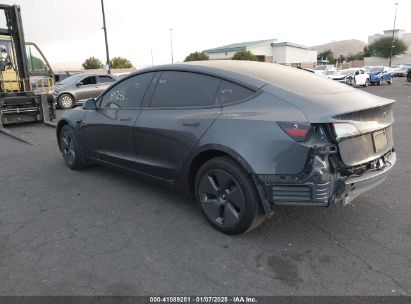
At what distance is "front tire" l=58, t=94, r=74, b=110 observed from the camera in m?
14.6

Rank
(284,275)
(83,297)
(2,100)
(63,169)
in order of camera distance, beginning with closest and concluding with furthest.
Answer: (83,297), (284,275), (63,169), (2,100)

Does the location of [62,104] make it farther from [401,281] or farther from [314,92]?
[401,281]

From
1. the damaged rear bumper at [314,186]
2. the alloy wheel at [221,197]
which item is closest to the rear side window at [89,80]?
the alloy wheel at [221,197]

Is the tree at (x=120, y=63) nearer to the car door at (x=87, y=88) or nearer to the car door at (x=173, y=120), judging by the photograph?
the car door at (x=87, y=88)

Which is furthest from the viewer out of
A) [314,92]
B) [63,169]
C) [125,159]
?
[63,169]

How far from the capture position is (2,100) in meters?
9.94

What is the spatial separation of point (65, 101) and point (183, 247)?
1304 centimetres

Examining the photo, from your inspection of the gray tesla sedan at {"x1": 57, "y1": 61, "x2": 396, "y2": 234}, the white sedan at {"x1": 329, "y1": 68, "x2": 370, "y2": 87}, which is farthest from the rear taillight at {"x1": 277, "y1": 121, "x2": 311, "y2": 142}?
the white sedan at {"x1": 329, "y1": 68, "x2": 370, "y2": 87}

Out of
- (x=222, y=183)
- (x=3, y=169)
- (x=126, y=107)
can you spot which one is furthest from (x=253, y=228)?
(x=3, y=169)

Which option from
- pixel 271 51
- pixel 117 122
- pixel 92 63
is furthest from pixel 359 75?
pixel 271 51

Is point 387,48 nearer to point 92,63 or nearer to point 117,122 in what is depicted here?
point 92,63

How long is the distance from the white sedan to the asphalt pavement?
2296cm

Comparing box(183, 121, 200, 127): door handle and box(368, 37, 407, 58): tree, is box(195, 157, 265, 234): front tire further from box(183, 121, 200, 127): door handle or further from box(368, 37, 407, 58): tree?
box(368, 37, 407, 58): tree

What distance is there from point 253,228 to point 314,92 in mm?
1345
